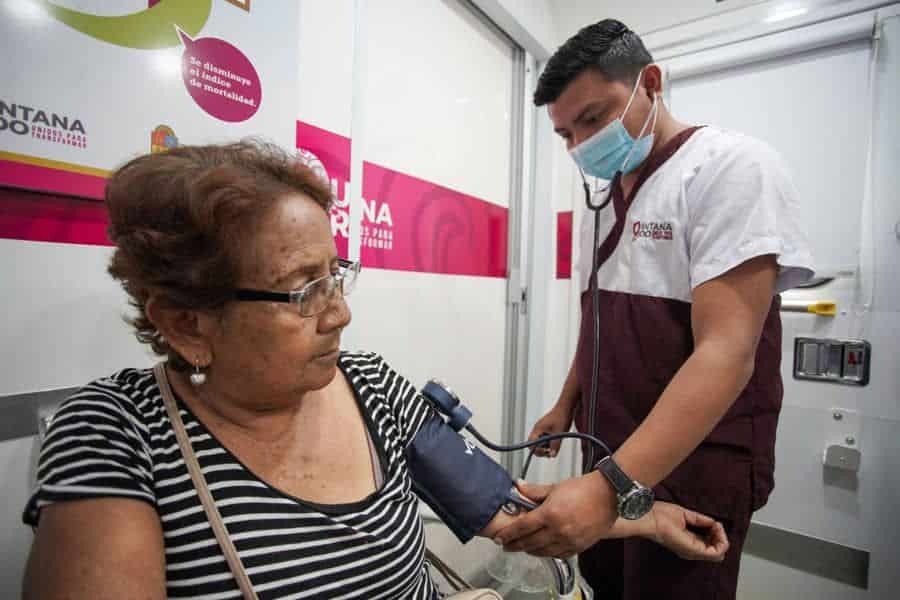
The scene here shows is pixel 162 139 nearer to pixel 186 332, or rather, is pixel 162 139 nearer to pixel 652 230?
pixel 186 332

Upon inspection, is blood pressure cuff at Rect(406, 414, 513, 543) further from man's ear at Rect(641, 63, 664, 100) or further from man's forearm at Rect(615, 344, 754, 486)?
man's ear at Rect(641, 63, 664, 100)

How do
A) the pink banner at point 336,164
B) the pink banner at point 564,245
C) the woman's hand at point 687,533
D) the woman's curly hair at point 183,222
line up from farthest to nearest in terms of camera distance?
the pink banner at point 564,245, the pink banner at point 336,164, the woman's hand at point 687,533, the woman's curly hair at point 183,222

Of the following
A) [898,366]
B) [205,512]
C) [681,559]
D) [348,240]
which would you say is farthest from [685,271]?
[898,366]

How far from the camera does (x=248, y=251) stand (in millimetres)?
643

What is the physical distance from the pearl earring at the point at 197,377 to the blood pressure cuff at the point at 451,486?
37 centimetres

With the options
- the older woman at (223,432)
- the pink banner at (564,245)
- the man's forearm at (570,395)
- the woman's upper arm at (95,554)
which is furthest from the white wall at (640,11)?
the woman's upper arm at (95,554)

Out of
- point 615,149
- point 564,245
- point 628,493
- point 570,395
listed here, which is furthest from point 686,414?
point 564,245

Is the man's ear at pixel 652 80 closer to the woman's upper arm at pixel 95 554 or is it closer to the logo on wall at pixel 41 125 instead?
the logo on wall at pixel 41 125

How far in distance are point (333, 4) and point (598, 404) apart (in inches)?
49.9

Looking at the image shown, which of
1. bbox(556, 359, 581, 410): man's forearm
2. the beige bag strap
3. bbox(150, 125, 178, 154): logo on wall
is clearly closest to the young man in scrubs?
bbox(556, 359, 581, 410): man's forearm

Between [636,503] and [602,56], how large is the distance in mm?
941

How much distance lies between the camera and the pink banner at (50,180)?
26.6 inches

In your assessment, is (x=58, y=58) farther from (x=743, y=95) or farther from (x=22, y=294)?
(x=743, y=95)

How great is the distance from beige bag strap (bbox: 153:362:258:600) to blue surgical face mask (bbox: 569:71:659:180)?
3.36ft
